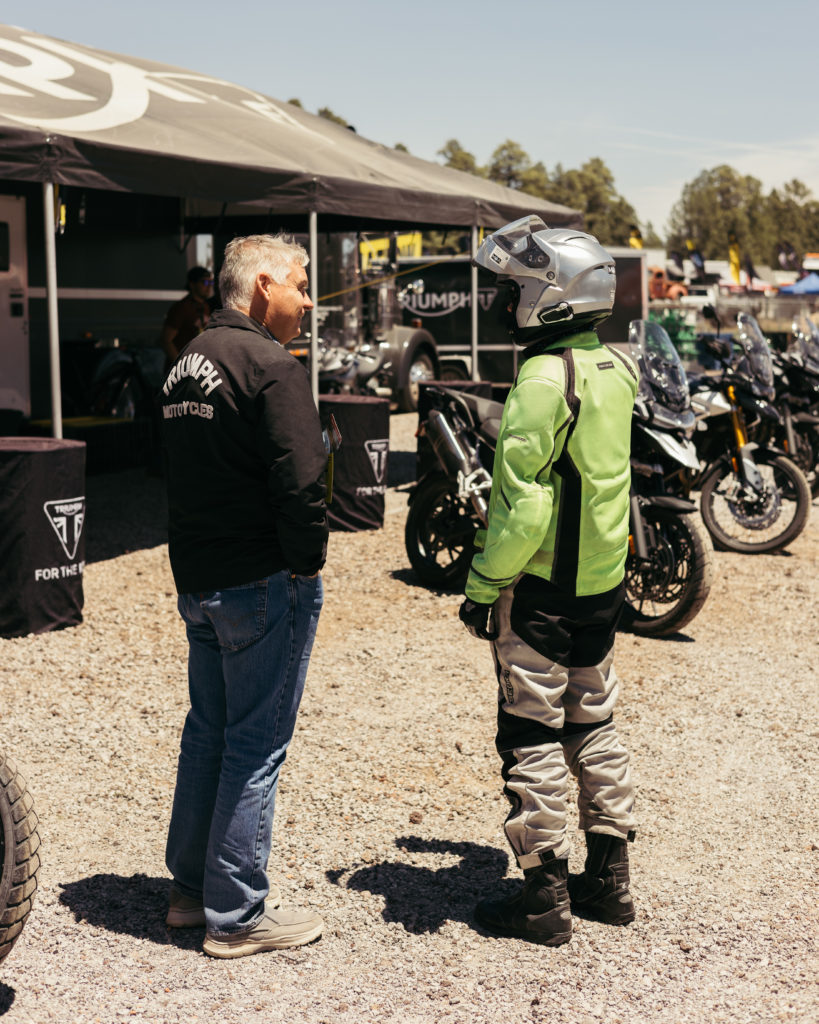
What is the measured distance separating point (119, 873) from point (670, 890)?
1.68m

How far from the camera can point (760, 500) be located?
850 cm

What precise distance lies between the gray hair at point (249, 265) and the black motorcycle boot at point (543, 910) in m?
1.72

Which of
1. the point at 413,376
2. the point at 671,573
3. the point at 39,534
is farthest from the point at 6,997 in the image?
the point at 413,376

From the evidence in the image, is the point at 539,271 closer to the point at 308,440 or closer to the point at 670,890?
the point at 308,440

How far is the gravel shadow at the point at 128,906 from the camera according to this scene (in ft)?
10.8

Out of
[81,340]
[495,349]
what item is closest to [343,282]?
[495,349]

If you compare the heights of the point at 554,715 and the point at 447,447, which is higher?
the point at 447,447

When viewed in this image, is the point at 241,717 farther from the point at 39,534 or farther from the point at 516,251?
the point at 39,534

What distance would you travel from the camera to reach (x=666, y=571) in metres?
6.31

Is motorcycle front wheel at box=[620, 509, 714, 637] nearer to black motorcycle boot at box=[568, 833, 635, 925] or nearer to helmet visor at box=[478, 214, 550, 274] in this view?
black motorcycle boot at box=[568, 833, 635, 925]

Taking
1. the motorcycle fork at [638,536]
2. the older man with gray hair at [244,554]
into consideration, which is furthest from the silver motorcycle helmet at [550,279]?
the motorcycle fork at [638,536]

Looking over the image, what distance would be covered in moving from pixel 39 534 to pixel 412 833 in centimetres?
308

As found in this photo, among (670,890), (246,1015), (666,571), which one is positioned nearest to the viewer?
(246,1015)

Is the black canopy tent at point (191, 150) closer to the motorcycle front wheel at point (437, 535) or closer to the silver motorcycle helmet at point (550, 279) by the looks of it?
the motorcycle front wheel at point (437, 535)
